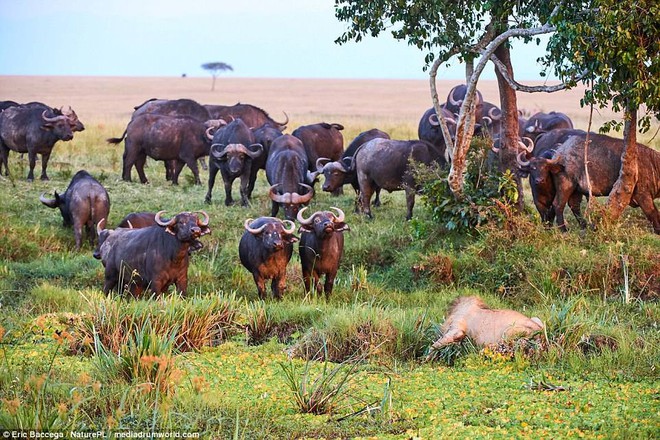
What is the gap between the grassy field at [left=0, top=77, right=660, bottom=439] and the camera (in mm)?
6359

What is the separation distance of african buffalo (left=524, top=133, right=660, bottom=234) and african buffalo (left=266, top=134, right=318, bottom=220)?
3804 mm

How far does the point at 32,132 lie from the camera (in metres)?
18.5

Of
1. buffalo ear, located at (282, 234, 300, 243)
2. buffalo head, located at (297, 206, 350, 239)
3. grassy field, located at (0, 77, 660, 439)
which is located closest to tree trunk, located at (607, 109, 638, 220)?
grassy field, located at (0, 77, 660, 439)

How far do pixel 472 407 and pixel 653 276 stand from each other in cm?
505

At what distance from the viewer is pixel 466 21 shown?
13.1m

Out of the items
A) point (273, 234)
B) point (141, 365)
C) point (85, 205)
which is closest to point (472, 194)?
point (273, 234)

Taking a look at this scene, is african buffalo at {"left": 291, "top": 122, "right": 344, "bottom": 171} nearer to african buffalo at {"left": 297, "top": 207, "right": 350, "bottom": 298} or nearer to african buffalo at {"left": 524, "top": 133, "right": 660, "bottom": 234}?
african buffalo at {"left": 524, "top": 133, "right": 660, "bottom": 234}

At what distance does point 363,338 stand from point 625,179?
220 inches

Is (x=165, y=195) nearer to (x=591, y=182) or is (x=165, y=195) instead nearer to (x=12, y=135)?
(x=12, y=135)

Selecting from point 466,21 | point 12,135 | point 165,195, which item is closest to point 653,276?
point 466,21

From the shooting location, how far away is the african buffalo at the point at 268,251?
10.9 metres

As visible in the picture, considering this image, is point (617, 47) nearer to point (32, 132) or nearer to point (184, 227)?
point (184, 227)

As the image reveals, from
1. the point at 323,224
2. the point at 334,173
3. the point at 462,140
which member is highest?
the point at 462,140

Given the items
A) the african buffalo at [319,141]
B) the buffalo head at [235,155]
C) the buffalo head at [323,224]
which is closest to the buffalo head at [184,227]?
the buffalo head at [323,224]
